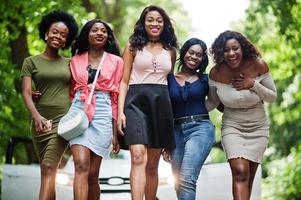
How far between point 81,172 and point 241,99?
5.78 ft

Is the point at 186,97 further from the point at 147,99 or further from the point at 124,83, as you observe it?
the point at 124,83

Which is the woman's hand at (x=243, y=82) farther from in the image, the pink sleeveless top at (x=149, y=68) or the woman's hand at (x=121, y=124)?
the woman's hand at (x=121, y=124)

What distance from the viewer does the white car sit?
268 inches

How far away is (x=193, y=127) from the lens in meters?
5.89

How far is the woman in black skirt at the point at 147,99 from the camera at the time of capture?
548 centimetres

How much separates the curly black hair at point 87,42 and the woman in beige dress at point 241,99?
40.0 inches

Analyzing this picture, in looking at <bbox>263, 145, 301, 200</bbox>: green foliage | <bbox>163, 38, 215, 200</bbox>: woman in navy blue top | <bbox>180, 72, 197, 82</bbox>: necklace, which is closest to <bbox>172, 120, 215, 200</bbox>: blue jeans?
<bbox>163, 38, 215, 200</bbox>: woman in navy blue top

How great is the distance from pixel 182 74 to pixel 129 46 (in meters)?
0.71

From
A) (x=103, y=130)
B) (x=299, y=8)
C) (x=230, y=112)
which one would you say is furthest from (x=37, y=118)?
(x=299, y=8)

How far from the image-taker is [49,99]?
224 inches

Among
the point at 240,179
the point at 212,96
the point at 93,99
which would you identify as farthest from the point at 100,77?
the point at 240,179

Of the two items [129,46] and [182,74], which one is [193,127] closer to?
[182,74]

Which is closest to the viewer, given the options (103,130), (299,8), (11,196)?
(103,130)

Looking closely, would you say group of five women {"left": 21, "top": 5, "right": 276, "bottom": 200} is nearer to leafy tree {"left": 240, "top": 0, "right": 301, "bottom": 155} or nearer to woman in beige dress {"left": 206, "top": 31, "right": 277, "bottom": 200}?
woman in beige dress {"left": 206, "top": 31, "right": 277, "bottom": 200}
